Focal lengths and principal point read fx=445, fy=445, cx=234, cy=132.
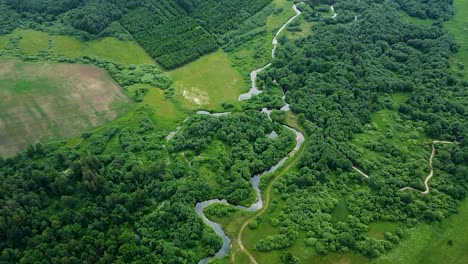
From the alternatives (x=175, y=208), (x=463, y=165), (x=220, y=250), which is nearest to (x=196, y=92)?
(x=175, y=208)

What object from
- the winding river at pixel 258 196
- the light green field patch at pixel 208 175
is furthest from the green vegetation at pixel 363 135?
the light green field patch at pixel 208 175

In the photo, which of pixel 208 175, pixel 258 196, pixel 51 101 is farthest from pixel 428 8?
pixel 51 101

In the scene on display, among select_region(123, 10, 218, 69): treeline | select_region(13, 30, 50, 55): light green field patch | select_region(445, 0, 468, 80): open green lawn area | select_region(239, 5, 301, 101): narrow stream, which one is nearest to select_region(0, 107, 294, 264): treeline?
select_region(239, 5, 301, 101): narrow stream

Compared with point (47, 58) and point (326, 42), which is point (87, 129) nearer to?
point (47, 58)

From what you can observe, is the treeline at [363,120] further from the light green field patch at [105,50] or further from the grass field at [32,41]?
the grass field at [32,41]

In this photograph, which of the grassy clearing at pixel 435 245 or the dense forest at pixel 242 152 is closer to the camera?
the dense forest at pixel 242 152

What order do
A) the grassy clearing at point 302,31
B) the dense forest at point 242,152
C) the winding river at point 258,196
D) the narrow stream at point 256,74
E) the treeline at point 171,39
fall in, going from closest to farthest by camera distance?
the dense forest at point 242,152 → the winding river at point 258,196 → the narrow stream at point 256,74 → the treeline at point 171,39 → the grassy clearing at point 302,31

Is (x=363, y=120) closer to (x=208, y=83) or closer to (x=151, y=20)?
(x=208, y=83)
